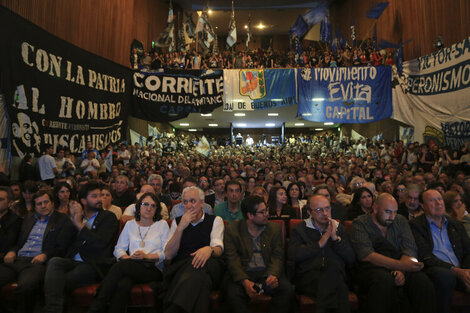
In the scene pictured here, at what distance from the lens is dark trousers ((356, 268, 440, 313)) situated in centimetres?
256

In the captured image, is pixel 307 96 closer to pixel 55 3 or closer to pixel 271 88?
pixel 271 88

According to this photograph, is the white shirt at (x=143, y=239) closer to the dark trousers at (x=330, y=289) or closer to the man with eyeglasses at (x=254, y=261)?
the man with eyeglasses at (x=254, y=261)

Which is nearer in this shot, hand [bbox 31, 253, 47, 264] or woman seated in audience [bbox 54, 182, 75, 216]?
hand [bbox 31, 253, 47, 264]

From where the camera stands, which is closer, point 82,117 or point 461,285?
point 461,285

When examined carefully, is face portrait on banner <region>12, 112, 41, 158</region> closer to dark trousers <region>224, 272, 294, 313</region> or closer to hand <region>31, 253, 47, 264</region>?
hand <region>31, 253, 47, 264</region>

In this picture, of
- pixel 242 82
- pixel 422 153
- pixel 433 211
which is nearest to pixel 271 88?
pixel 242 82

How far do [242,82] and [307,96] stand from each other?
235 centimetres

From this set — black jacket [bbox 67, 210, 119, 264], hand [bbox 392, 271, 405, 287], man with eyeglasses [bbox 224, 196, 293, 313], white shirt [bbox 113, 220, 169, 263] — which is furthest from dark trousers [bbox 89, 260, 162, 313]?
hand [bbox 392, 271, 405, 287]

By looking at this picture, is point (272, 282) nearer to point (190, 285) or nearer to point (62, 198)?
point (190, 285)

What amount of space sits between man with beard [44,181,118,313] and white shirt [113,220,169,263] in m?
0.16

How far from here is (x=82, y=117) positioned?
9.43 meters

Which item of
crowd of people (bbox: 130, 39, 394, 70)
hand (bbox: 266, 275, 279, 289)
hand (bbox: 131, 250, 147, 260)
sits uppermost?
crowd of people (bbox: 130, 39, 394, 70)

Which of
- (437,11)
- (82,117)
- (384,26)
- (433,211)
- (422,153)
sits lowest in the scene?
(433,211)

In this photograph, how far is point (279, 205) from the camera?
411cm
